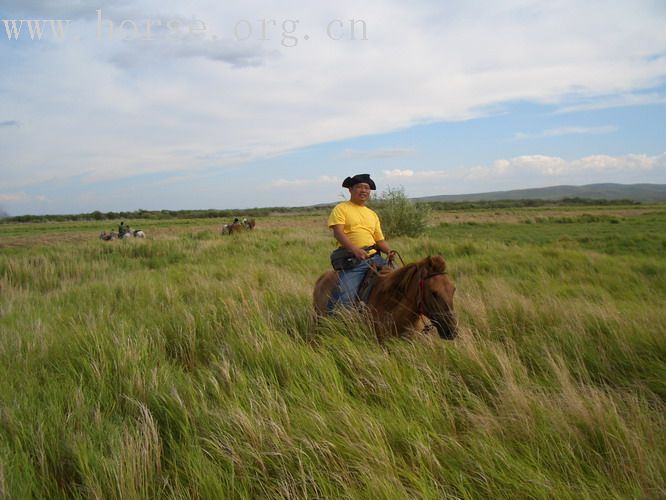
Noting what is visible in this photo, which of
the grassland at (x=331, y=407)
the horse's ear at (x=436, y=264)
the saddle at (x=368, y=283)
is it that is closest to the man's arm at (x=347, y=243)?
the saddle at (x=368, y=283)

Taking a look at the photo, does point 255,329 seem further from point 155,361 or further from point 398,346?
point 398,346

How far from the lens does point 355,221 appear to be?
491 centimetres

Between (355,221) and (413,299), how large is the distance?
141cm

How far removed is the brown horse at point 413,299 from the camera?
363 centimetres

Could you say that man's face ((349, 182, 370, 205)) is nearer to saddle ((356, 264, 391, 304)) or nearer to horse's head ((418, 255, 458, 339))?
saddle ((356, 264, 391, 304))

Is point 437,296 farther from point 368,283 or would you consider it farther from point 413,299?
point 368,283

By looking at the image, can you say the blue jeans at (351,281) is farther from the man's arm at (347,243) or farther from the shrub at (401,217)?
the shrub at (401,217)

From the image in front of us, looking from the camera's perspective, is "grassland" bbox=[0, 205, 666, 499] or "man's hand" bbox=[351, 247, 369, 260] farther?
"man's hand" bbox=[351, 247, 369, 260]

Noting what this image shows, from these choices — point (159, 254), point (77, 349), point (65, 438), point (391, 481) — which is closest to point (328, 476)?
point (391, 481)

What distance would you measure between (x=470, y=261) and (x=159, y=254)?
10464mm

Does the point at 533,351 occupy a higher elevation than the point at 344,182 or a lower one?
lower

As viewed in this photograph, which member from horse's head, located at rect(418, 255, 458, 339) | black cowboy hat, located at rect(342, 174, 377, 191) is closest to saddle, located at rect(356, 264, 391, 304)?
horse's head, located at rect(418, 255, 458, 339)

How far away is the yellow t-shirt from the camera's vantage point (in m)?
4.81

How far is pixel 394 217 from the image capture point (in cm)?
2303
